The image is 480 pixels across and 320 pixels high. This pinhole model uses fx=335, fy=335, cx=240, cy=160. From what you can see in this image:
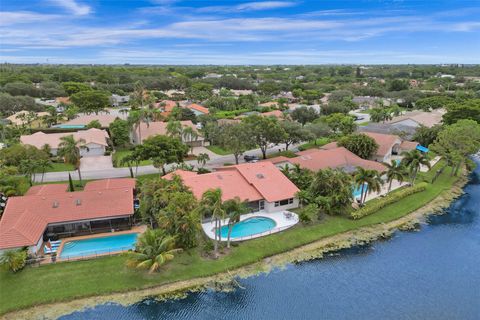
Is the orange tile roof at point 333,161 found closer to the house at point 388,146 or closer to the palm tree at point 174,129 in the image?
the house at point 388,146

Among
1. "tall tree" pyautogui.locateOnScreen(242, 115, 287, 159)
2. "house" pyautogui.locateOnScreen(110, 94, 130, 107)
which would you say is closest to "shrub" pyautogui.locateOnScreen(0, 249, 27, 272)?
"tall tree" pyautogui.locateOnScreen(242, 115, 287, 159)

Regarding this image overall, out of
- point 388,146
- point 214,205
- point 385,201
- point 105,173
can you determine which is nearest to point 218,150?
point 105,173

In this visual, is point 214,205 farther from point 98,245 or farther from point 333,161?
point 333,161

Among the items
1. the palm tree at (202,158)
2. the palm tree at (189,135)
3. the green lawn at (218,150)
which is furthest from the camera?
the green lawn at (218,150)

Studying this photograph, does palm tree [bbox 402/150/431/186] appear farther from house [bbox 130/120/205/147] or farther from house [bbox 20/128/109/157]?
house [bbox 20/128/109/157]

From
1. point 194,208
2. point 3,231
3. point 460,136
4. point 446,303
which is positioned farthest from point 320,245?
point 460,136

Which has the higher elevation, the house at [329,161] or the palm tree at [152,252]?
the house at [329,161]

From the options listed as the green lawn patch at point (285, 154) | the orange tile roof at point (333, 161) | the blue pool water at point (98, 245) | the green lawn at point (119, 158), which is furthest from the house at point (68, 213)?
the green lawn patch at point (285, 154)
